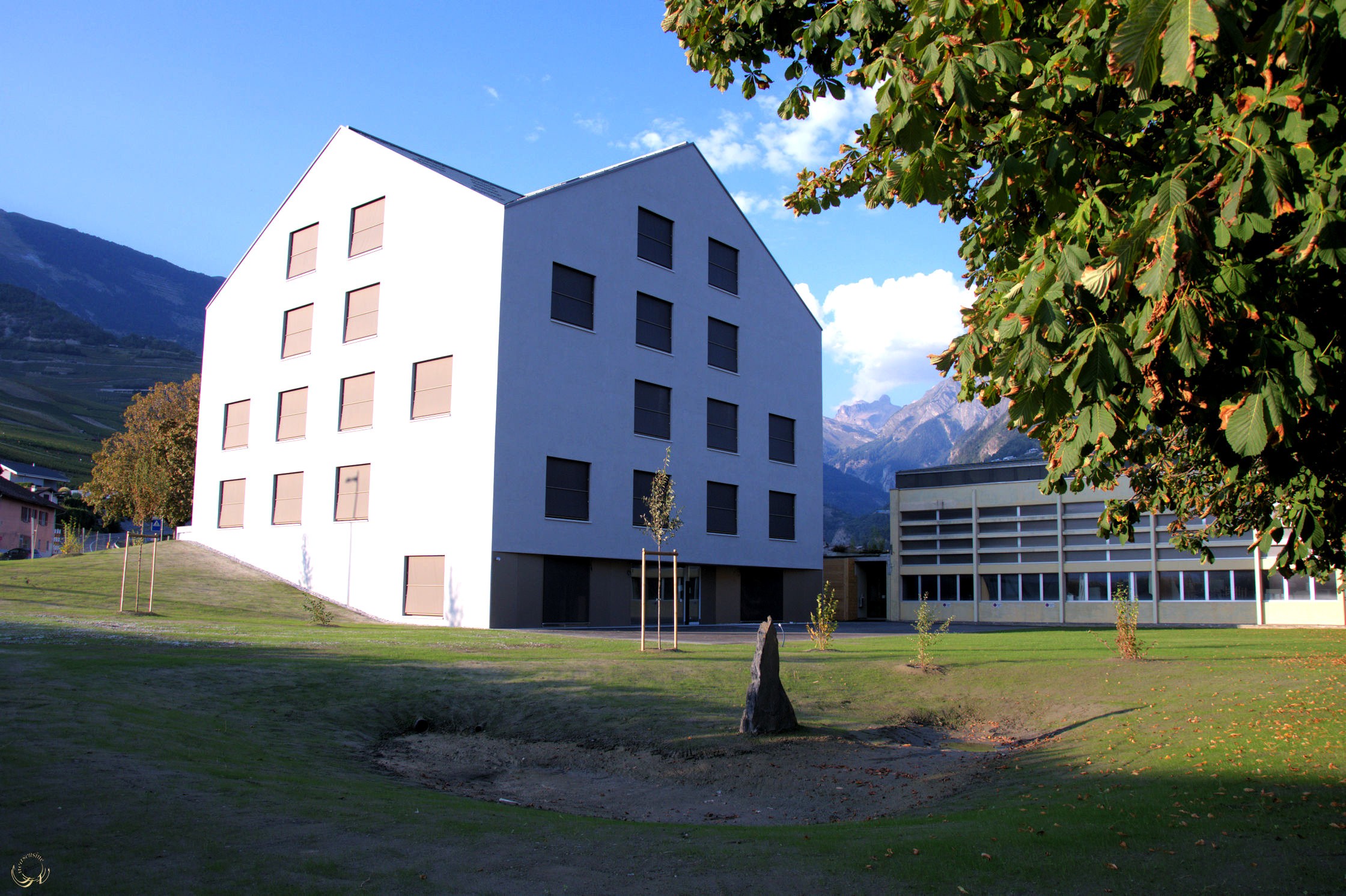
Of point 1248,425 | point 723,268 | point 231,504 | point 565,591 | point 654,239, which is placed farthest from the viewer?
point 231,504

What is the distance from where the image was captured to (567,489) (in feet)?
108

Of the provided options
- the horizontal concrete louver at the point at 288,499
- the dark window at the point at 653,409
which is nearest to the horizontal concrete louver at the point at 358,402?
the horizontal concrete louver at the point at 288,499

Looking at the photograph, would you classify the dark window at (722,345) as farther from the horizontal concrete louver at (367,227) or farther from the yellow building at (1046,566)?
the yellow building at (1046,566)

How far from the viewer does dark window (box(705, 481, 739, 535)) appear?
127ft

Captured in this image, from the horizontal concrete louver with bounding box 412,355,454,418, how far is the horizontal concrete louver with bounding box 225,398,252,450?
12340mm

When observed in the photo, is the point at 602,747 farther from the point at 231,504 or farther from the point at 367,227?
the point at 231,504

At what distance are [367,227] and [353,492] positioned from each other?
36.5 feet

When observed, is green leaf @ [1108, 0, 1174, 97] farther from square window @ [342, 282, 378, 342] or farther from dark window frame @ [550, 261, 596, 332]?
square window @ [342, 282, 378, 342]

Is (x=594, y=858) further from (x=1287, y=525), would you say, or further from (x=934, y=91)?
(x=1287, y=525)

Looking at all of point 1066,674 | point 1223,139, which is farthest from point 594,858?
→ point 1066,674

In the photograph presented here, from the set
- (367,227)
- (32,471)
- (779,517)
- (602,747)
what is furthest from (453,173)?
(32,471)

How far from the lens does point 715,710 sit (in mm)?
13742

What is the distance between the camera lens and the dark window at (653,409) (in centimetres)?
3581

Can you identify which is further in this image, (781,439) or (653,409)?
(781,439)
